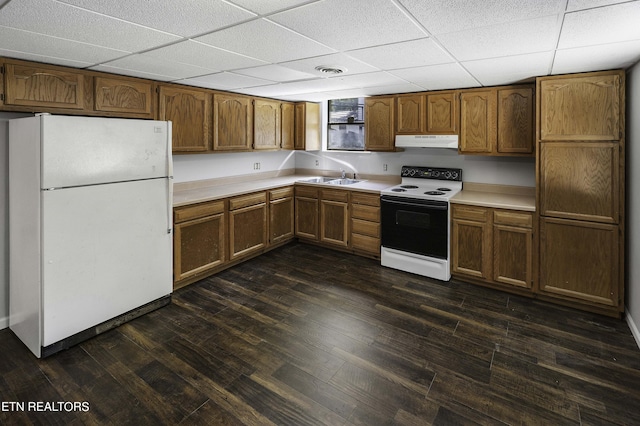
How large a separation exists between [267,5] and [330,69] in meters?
1.41

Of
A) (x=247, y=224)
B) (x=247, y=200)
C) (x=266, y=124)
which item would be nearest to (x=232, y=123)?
(x=266, y=124)

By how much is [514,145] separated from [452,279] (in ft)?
4.96

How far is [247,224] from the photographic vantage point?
4348 mm

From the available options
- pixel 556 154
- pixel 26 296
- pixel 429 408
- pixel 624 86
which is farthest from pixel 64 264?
pixel 624 86

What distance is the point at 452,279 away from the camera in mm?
3924

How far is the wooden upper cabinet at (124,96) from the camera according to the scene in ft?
10.1

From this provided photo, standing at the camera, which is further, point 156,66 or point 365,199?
point 365,199

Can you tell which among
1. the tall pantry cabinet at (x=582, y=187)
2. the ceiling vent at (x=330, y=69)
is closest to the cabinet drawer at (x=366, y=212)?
the tall pantry cabinet at (x=582, y=187)

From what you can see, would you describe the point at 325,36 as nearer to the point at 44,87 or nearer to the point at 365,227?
the point at 44,87

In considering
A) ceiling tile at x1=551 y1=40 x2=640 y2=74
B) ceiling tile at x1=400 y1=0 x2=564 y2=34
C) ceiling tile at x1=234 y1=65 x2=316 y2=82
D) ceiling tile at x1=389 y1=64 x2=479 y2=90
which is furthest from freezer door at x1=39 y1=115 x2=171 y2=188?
ceiling tile at x1=551 y1=40 x2=640 y2=74

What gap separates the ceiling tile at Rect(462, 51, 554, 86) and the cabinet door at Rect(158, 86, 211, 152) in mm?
2642

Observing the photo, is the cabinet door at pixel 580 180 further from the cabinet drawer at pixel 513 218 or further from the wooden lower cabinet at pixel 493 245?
the wooden lower cabinet at pixel 493 245

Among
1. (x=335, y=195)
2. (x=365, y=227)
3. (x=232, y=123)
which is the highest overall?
(x=232, y=123)

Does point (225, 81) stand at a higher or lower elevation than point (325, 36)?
higher
